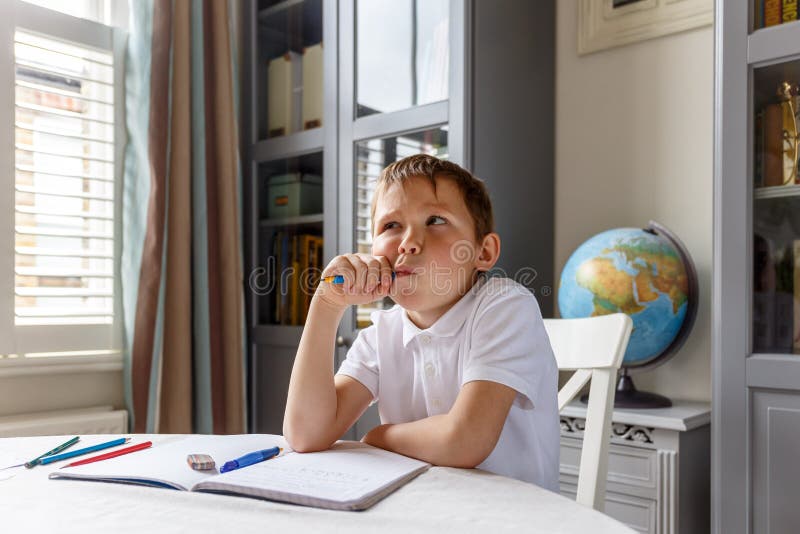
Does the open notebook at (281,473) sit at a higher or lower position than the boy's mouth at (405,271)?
lower

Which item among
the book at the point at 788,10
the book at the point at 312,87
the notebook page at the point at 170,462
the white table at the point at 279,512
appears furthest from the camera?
the book at the point at 312,87

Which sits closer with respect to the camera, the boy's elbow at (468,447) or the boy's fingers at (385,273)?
the boy's elbow at (468,447)

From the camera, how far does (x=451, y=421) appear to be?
90cm

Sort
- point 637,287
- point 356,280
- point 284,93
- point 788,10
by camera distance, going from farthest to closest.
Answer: point 284,93
point 637,287
point 788,10
point 356,280

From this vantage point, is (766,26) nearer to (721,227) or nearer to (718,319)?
(721,227)

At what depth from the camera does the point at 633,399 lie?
6.00 ft

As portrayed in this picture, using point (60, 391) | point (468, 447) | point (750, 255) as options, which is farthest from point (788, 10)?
point (60, 391)

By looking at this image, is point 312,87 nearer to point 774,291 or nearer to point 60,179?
point 60,179

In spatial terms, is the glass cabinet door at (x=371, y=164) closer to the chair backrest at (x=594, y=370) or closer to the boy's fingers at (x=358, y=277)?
the chair backrest at (x=594, y=370)

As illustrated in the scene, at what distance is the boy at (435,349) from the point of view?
935 mm

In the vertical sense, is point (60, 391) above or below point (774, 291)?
below

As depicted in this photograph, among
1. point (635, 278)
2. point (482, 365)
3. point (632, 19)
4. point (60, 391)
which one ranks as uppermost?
point (632, 19)

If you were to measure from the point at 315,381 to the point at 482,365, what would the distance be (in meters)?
0.27

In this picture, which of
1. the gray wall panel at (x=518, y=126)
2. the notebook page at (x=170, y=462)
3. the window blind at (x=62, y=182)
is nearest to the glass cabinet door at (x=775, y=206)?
the gray wall panel at (x=518, y=126)
